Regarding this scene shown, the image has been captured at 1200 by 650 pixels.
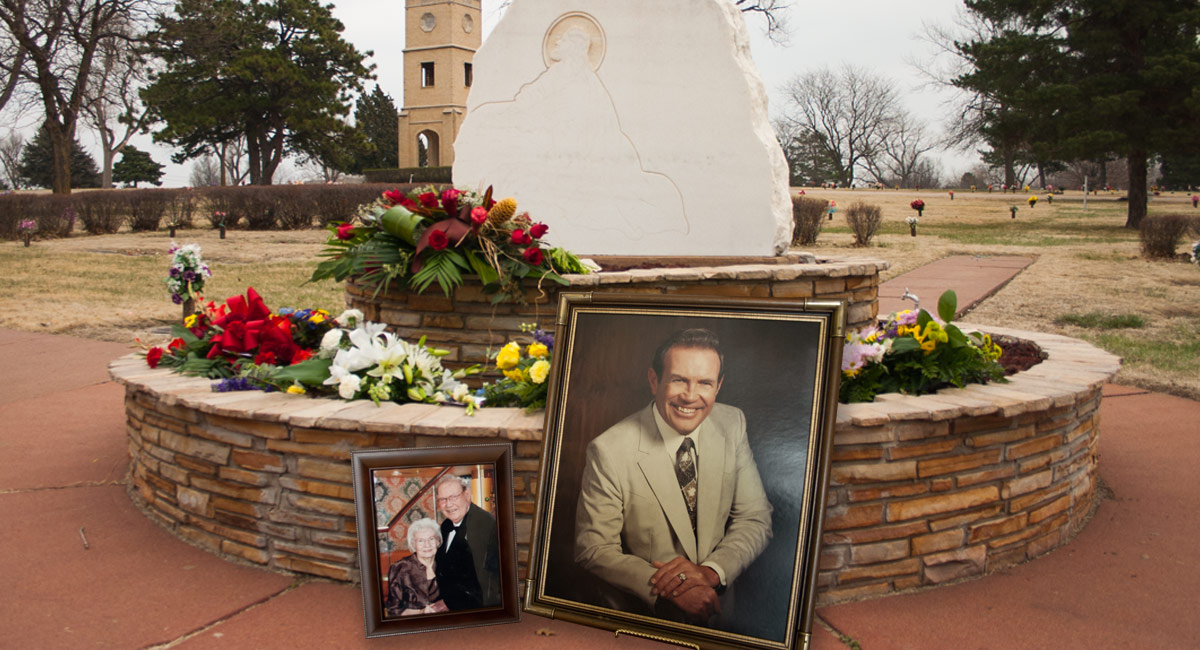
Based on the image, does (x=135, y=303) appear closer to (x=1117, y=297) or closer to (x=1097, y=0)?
(x=1117, y=297)

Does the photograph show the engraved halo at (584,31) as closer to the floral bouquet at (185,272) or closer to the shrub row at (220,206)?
the floral bouquet at (185,272)

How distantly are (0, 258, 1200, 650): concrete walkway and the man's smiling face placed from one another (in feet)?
2.27

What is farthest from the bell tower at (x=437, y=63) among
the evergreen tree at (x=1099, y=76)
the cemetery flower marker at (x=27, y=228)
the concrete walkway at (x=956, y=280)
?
the concrete walkway at (x=956, y=280)

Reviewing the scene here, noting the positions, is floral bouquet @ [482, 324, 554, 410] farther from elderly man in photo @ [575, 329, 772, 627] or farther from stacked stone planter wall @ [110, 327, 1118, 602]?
elderly man in photo @ [575, 329, 772, 627]

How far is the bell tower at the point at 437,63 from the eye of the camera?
39.6 meters

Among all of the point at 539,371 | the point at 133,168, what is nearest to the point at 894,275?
the point at 539,371

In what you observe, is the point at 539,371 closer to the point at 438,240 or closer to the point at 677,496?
the point at 677,496

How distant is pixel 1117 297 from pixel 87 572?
11.3 meters

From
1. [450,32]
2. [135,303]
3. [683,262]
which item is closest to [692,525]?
[683,262]

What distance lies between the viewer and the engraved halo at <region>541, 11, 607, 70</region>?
5.77m

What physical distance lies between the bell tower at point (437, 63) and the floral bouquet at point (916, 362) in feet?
120

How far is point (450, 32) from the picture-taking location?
39.8 m

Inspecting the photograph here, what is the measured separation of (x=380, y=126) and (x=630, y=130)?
52.7m

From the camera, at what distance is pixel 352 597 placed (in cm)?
298
